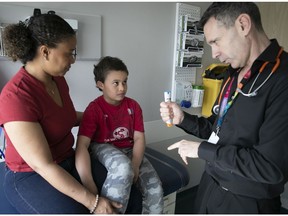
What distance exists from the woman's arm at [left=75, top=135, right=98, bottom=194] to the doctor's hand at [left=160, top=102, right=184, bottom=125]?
445mm

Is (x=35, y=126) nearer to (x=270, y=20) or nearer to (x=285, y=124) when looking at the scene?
(x=285, y=124)

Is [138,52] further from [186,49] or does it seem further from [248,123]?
[248,123]

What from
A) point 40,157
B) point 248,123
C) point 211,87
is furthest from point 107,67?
point 211,87

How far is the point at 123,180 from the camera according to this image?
3.72 feet

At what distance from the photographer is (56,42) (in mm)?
1057

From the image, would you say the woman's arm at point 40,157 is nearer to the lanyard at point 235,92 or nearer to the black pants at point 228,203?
the black pants at point 228,203

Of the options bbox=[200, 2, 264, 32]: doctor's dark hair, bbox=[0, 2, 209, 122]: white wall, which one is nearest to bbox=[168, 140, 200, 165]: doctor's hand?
bbox=[200, 2, 264, 32]: doctor's dark hair

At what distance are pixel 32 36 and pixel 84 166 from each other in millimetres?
652

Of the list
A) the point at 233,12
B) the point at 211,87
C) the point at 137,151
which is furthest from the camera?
the point at 211,87

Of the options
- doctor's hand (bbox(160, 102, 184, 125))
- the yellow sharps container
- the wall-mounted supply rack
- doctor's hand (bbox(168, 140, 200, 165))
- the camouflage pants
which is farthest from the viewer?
the yellow sharps container

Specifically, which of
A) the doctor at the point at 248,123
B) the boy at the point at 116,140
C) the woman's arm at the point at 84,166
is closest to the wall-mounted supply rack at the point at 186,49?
the boy at the point at 116,140

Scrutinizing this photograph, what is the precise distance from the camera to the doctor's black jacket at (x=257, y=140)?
2.80 feet

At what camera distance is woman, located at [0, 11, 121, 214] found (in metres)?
0.94

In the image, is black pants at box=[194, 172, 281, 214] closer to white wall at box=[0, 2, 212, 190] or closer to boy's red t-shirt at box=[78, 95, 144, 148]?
boy's red t-shirt at box=[78, 95, 144, 148]
